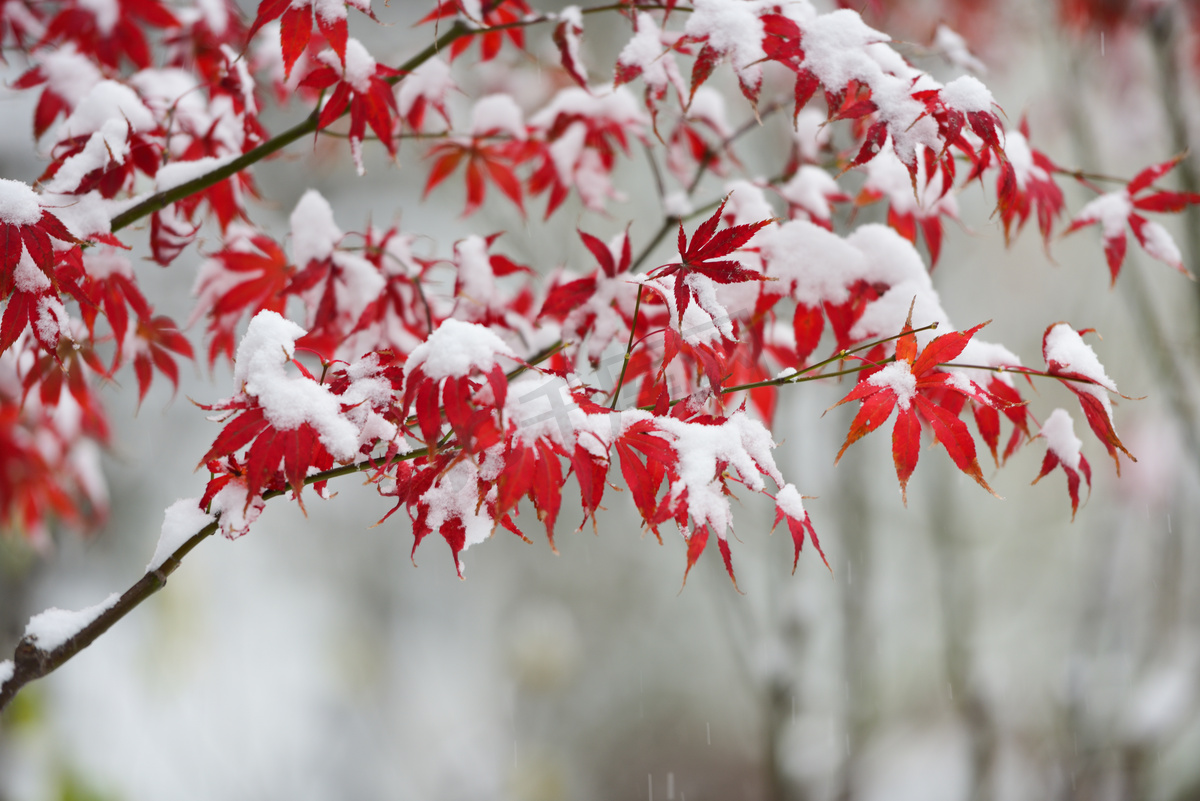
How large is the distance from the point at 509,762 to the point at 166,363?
4560 mm

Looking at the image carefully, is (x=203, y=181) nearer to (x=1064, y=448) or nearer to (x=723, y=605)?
(x=1064, y=448)

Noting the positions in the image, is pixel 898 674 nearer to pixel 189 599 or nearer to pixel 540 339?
pixel 189 599

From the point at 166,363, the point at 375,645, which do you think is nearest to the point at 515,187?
the point at 166,363

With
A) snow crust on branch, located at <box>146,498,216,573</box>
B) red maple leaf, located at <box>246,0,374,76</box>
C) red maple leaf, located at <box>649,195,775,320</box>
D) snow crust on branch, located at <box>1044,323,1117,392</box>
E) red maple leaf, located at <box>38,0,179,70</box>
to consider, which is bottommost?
snow crust on branch, located at <box>146,498,216,573</box>

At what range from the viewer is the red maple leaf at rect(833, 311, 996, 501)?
946mm

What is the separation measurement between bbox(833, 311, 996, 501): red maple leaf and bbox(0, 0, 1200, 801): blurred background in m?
1.15

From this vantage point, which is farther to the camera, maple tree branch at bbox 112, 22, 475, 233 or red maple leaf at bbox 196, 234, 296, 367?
red maple leaf at bbox 196, 234, 296, 367

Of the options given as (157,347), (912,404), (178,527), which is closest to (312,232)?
(157,347)

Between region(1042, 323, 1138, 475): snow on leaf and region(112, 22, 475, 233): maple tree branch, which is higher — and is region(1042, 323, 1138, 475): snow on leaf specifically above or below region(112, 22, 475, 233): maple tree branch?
below

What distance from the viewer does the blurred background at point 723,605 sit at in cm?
319

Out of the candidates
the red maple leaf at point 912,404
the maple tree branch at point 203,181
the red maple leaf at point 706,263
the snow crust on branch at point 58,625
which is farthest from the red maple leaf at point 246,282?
the red maple leaf at point 912,404

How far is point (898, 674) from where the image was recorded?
6.67 meters

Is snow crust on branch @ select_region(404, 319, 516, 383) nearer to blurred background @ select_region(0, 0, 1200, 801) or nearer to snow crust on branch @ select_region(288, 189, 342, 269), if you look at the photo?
snow crust on branch @ select_region(288, 189, 342, 269)

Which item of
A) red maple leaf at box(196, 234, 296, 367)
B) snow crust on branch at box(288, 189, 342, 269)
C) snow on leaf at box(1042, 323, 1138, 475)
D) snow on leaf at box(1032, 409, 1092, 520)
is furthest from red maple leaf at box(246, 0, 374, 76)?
snow on leaf at box(1032, 409, 1092, 520)
